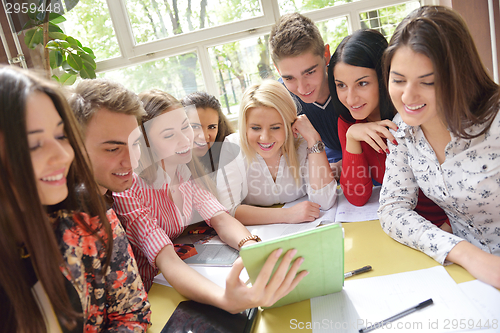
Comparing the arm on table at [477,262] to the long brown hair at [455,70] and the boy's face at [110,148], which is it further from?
the boy's face at [110,148]

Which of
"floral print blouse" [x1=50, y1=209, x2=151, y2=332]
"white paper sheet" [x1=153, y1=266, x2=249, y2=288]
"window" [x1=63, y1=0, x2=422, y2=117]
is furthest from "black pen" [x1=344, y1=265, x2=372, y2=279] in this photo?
"window" [x1=63, y1=0, x2=422, y2=117]

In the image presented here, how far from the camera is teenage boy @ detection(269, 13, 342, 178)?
59.1 inches

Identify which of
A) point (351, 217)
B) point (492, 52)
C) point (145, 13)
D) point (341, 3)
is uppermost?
point (145, 13)

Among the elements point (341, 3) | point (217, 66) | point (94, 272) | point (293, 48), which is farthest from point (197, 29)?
point (94, 272)

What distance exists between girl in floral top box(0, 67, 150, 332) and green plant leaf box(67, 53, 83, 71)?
1956mm

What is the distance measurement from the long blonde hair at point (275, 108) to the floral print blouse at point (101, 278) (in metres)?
0.86

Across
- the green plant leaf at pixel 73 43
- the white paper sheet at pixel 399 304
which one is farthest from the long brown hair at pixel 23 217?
the green plant leaf at pixel 73 43

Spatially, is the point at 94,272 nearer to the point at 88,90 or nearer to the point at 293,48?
the point at 88,90

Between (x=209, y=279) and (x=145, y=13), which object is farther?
(x=145, y=13)

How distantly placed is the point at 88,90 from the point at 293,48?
36.7 inches

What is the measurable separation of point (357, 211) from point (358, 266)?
0.39m

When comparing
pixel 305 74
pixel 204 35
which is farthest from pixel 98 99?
pixel 204 35

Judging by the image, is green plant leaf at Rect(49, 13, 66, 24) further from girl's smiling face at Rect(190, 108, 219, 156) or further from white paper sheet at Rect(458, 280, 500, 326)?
white paper sheet at Rect(458, 280, 500, 326)

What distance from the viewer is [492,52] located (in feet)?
7.43
